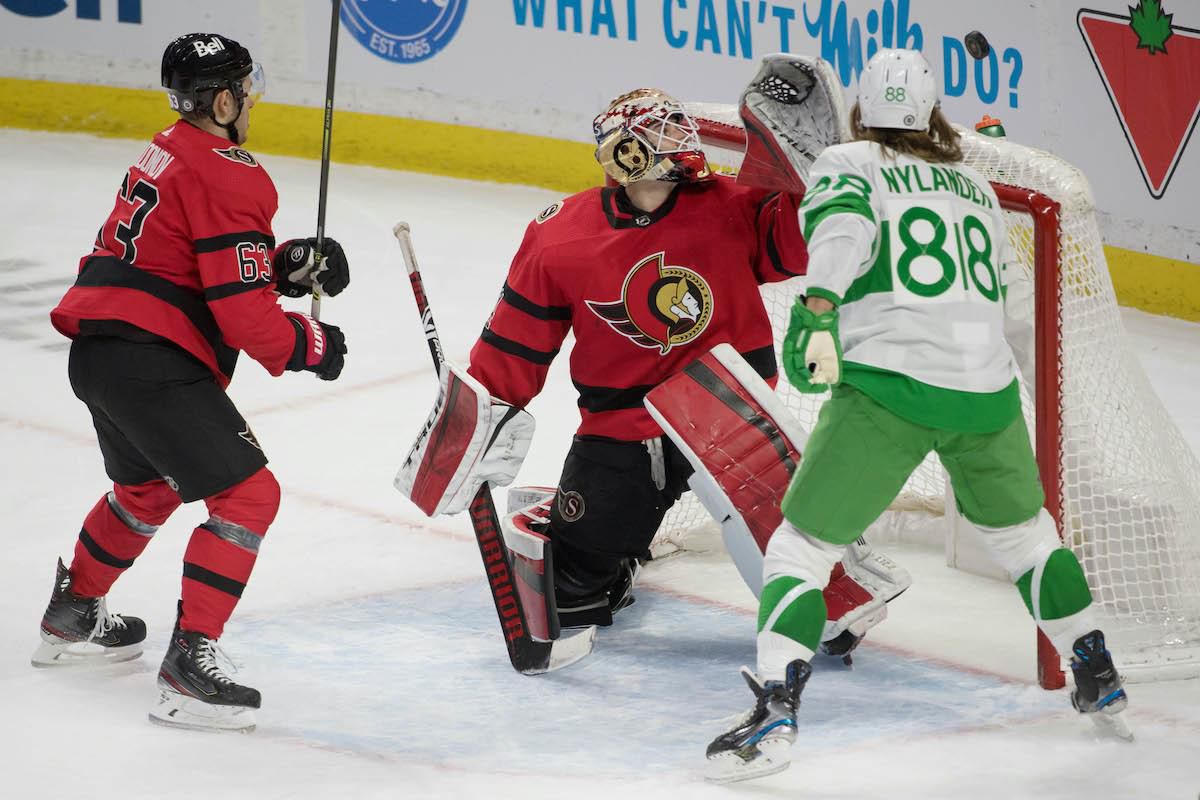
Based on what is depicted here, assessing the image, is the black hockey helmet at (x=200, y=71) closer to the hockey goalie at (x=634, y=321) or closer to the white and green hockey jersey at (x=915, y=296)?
the hockey goalie at (x=634, y=321)

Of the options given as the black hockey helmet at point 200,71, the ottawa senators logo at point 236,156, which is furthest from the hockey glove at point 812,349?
the black hockey helmet at point 200,71

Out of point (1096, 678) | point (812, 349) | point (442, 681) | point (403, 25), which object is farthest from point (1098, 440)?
point (403, 25)

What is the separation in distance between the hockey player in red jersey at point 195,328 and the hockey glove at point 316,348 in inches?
1.1

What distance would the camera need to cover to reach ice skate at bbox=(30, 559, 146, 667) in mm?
Answer: 3225

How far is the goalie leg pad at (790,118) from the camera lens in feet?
9.79

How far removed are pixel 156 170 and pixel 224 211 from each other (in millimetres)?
144

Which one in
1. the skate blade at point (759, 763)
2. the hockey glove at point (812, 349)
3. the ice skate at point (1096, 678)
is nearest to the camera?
the hockey glove at point (812, 349)

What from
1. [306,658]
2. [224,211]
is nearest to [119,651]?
[306,658]

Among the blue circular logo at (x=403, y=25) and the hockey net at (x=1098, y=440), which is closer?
the hockey net at (x=1098, y=440)

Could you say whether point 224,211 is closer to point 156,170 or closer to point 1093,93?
point 156,170

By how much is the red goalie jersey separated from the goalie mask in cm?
7

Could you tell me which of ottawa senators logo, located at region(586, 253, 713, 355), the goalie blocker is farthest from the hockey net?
ottawa senators logo, located at region(586, 253, 713, 355)

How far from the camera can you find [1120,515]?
10.5 ft

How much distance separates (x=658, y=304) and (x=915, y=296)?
635 mm
